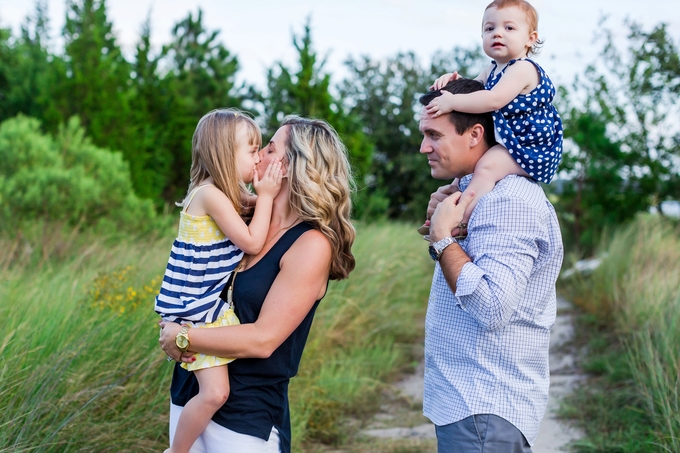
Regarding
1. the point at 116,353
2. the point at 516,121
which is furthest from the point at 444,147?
the point at 116,353

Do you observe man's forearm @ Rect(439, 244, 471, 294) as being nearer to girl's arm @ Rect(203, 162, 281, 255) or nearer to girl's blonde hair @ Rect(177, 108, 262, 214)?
girl's arm @ Rect(203, 162, 281, 255)

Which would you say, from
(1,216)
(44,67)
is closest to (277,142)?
(1,216)

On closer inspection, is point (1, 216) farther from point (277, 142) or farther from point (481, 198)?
point (481, 198)

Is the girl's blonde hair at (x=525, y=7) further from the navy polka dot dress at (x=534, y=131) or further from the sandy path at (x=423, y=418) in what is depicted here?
the sandy path at (x=423, y=418)

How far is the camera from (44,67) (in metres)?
14.8

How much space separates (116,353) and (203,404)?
160cm

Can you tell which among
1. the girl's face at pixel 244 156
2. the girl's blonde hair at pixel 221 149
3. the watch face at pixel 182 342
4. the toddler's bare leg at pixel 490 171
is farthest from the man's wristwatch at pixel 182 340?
the toddler's bare leg at pixel 490 171

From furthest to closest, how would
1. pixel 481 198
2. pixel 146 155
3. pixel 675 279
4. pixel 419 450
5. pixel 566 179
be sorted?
pixel 566 179, pixel 146 155, pixel 675 279, pixel 419 450, pixel 481 198

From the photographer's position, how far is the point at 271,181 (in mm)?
2568

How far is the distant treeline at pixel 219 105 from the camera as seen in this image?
11.4 m

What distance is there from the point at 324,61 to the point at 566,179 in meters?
5.60

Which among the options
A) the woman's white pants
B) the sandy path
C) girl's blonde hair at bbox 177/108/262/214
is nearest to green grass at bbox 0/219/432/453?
the sandy path

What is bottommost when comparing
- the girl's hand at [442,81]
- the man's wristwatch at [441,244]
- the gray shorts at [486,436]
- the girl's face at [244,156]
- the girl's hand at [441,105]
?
the gray shorts at [486,436]

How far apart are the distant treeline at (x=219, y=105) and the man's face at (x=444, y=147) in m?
7.90
